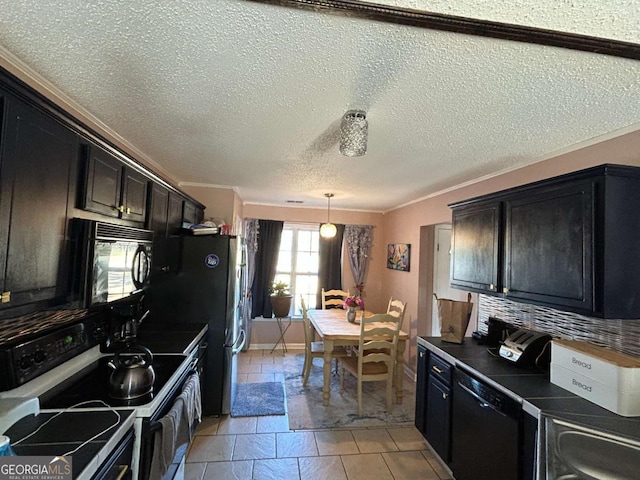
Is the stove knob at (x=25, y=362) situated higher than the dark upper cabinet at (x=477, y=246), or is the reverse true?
the dark upper cabinet at (x=477, y=246)

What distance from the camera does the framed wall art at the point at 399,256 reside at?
4.53m

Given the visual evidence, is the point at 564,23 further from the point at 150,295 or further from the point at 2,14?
the point at 150,295

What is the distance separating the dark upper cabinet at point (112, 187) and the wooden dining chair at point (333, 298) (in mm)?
3174

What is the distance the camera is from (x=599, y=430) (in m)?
1.38

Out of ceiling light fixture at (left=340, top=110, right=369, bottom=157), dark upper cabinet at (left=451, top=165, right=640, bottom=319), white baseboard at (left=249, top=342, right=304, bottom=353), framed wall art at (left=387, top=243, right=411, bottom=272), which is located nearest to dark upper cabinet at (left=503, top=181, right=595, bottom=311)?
dark upper cabinet at (left=451, top=165, right=640, bottom=319)

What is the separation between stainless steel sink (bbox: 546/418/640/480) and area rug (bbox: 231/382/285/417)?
2425mm

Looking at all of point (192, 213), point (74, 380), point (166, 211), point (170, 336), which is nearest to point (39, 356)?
point (74, 380)

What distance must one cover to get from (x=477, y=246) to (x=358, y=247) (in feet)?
9.65

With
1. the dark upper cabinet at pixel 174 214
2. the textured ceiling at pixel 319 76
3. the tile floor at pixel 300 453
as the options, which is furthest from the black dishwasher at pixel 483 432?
the dark upper cabinet at pixel 174 214

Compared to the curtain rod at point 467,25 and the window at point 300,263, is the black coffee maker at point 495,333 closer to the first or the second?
the curtain rod at point 467,25

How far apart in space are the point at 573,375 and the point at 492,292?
0.73 metres

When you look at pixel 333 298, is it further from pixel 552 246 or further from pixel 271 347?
pixel 552 246

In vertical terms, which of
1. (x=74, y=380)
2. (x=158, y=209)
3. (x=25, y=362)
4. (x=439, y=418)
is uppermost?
(x=158, y=209)

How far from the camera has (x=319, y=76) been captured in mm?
1388
